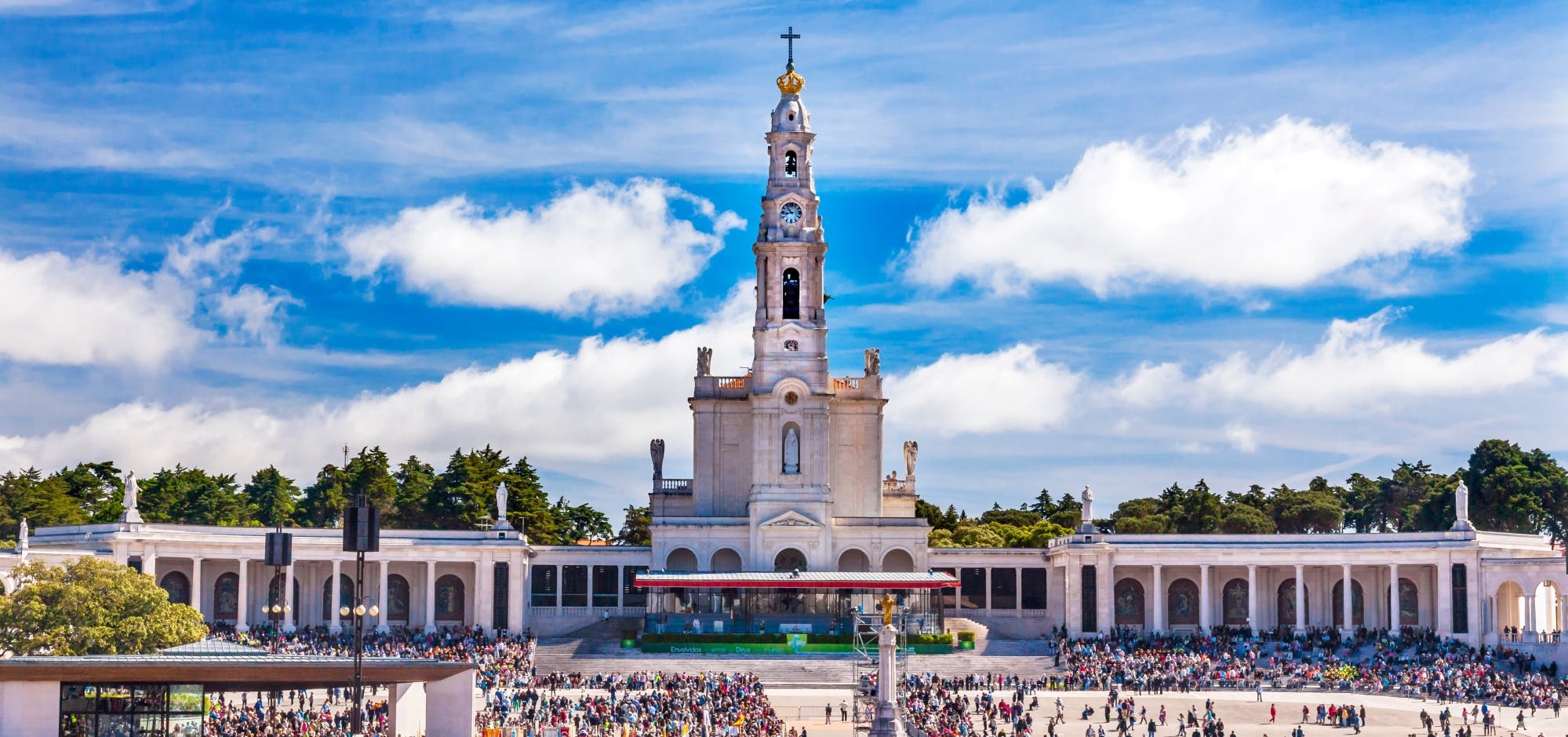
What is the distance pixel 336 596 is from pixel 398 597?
6.51 meters

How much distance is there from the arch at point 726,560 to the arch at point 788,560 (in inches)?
69.7

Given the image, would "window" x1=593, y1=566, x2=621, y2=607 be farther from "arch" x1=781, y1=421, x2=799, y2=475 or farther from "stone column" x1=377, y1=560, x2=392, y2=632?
"stone column" x1=377, y1=560, x2=392, y2=632

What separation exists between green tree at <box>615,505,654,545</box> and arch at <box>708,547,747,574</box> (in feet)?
103

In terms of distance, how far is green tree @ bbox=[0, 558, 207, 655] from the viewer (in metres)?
72.7

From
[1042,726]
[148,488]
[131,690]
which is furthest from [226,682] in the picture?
[148,488]

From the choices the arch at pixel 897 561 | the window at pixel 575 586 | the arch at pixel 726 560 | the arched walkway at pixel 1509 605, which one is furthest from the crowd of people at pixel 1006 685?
the arch at pixel 726 560

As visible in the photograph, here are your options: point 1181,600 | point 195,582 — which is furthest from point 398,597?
point 1181,600

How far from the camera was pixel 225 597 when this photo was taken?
100000mm

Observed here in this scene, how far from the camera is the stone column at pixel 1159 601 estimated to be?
3954 inches

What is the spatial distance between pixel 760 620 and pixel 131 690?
151ft

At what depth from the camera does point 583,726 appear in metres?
72.6

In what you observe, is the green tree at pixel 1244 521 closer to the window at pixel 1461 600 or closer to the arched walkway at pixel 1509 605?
the arched walkway at pixel 1509 605

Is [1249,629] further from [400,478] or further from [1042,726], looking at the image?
[400,478]

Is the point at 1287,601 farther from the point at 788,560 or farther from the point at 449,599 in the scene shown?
the point at 449,599
